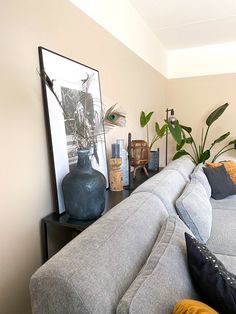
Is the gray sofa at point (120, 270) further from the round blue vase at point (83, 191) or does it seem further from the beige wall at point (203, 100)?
the beige wall at point (203, 100)

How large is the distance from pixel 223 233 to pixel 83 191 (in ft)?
3.59

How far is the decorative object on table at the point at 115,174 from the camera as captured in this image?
6.79 ft

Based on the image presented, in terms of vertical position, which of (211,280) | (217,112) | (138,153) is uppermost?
(217,112)

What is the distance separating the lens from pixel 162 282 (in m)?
0.87

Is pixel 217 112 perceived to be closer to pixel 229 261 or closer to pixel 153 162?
pixel 153 162

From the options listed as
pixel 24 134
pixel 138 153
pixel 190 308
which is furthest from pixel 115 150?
pixel 190 308

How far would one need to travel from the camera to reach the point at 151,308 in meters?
0.78

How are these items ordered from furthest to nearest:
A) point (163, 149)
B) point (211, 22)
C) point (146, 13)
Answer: point (163, 149)
point (211, 22)
point (146, 13)

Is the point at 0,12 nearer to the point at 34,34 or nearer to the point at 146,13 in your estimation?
the point at 34,34

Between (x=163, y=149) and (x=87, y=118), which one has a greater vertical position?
(x=87, y=118)

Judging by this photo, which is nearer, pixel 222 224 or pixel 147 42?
pixel 222 224

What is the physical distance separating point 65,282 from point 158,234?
0.60 metres

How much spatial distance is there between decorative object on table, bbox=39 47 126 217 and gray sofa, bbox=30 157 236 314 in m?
0.51

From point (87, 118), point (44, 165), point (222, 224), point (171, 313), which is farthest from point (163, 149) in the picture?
point (171, 313)
